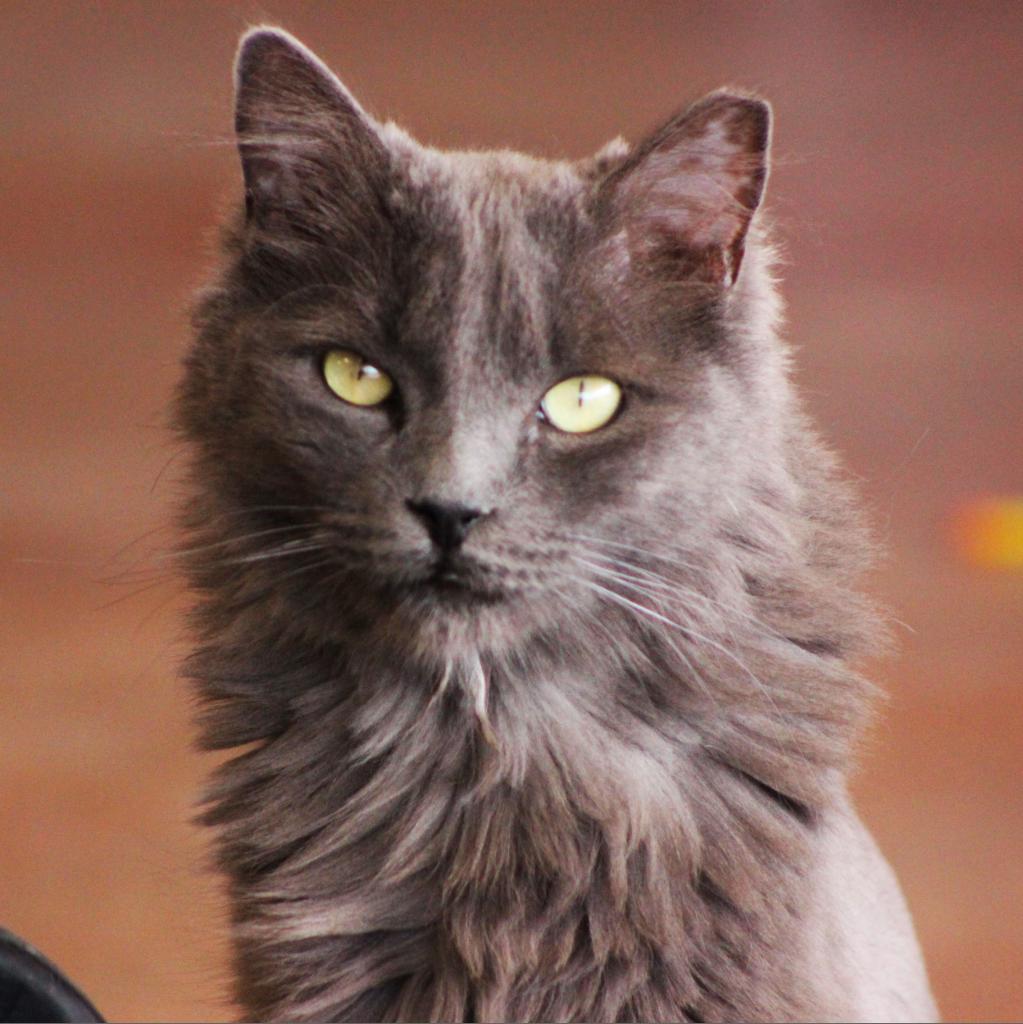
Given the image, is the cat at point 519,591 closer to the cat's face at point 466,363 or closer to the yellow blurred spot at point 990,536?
the cat's face at point 466,363

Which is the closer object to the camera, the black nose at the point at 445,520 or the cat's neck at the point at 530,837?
the black nose at the point at 445,520

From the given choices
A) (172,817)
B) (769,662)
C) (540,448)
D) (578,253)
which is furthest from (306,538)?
(172,817)

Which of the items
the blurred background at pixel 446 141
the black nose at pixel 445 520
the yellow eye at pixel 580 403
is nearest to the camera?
the black nose at pixel 445 520

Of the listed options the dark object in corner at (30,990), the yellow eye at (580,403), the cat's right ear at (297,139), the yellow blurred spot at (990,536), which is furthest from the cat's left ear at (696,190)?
the yellow blurred spot at (990,536)

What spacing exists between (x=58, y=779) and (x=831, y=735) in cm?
191

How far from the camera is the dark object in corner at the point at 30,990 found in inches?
51.9

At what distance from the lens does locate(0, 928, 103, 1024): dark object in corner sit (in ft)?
4.33

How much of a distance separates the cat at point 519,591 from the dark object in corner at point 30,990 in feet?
0.73

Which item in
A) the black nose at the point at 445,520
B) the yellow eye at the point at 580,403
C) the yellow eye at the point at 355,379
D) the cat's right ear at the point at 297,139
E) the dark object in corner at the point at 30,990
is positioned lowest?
the dark object in corner at the point at 30,990

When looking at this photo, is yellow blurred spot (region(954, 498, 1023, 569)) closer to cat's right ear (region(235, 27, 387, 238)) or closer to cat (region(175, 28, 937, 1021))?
cat (region(175, 28, 937, 1021))

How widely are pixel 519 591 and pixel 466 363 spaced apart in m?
0.21

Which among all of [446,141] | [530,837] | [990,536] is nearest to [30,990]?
[530,837]

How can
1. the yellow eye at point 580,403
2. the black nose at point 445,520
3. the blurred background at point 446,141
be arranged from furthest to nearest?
the blurred background at point 446,141
the yellow eye at point 580,403
the black nose at point 445,520

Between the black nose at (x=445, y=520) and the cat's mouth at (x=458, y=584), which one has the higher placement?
the black nose at (x=445, y=520)
